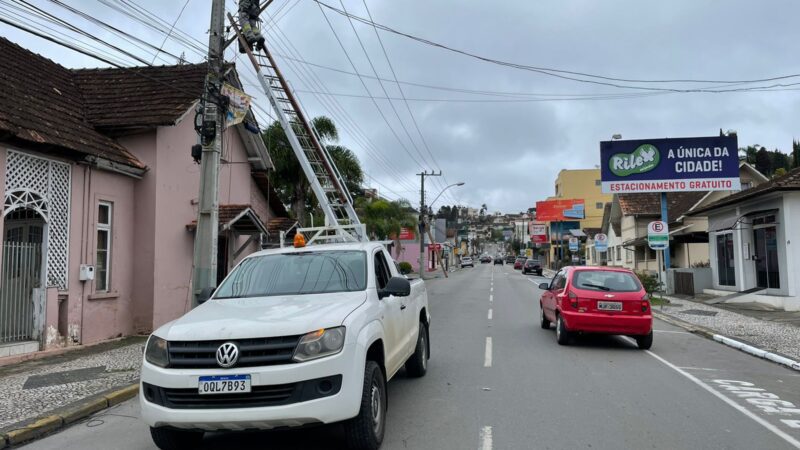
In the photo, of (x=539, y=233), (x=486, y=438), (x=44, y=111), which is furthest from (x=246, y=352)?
(x=539, y=233)

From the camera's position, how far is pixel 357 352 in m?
4.54

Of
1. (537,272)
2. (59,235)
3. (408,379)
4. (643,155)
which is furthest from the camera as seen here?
(537,272)

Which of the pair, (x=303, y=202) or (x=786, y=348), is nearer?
(x=786, y=348)

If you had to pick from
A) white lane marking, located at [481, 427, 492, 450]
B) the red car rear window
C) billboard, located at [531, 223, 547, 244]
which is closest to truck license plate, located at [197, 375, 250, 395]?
white lane marking, located at [481, 427, 492, 450]

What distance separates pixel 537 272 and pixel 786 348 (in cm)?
4024

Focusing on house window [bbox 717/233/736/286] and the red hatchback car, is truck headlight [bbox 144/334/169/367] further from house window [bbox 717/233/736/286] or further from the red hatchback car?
house window [bbox 717/233/736/286]

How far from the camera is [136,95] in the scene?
13.9m

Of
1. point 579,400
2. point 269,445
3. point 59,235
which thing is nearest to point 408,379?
point 579,400

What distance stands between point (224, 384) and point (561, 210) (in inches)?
2628

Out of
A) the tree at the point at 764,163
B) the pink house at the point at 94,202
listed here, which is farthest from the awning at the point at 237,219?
the tree at the point at 764,163

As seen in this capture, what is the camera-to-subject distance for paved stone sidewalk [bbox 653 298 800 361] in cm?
1112

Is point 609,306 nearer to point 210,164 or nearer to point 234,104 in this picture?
point 210,164

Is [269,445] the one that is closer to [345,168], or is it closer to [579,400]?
[579,400]

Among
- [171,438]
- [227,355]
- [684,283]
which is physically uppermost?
[227,355]
